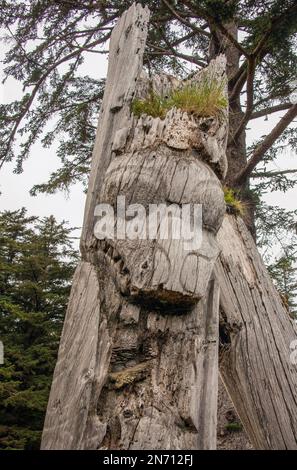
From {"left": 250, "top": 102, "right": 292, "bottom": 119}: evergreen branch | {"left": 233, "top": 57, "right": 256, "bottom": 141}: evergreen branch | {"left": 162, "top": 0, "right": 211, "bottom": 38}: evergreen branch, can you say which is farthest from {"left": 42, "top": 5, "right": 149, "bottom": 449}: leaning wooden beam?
{"left": 250, "top": 102, "right": 292, "bottom": 119}: evergreen branch

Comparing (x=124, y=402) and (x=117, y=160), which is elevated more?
(x=117, y=160)

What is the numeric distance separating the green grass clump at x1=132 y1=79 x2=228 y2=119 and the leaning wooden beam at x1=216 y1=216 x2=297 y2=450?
88cm

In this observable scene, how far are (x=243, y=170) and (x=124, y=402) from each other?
433 centimetres

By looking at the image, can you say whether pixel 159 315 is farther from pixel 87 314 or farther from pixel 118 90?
pixel 118 90

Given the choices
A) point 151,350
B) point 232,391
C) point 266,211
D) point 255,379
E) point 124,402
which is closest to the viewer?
point 124,402

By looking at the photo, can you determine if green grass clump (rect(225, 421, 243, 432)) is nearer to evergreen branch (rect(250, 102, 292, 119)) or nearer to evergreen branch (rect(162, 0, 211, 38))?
evergreen branch (rect(250, 102, 292, 119))

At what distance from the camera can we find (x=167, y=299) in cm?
202

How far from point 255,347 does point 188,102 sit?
5.41 feet

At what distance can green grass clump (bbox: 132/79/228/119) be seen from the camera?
8.67 feet

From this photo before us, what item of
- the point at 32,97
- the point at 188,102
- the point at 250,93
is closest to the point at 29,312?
the point at 32,97

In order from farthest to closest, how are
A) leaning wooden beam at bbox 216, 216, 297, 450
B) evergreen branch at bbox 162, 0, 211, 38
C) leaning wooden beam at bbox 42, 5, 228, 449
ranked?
1. evergreen branch at bbox 162, 0, 211, 38
2. leaning wooden beam at bbox 216, 216, 297, 450
3. leaning wooden beam at bbox 42, 5, 228, 449

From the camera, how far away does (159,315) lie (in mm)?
2076
